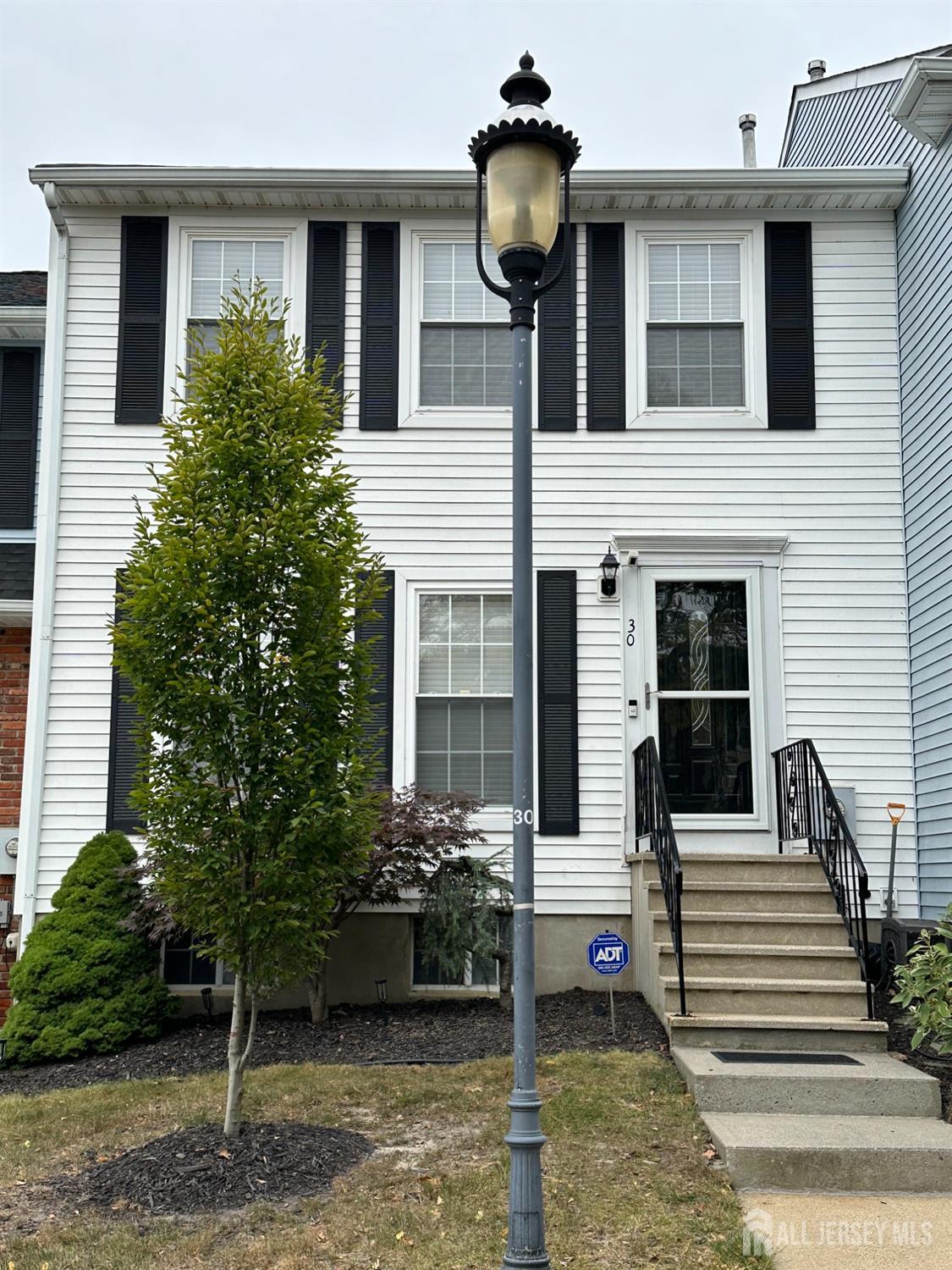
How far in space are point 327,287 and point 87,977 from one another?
5.19 m

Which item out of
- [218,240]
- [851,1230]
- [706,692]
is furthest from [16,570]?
[851,1230]

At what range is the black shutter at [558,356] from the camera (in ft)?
30.4

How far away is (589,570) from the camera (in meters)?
9.12

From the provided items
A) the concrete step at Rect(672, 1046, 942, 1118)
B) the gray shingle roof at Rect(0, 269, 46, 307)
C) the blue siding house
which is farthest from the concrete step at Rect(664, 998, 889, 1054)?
the gray shingle roof at Rect(0, 269, 46, 307)

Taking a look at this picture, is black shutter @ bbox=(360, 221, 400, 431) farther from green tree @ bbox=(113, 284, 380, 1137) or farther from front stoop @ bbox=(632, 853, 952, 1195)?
front stoop @ bbox=(632, 853, 952, 1195)

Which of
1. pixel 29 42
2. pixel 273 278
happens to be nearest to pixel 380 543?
pixel 273 278

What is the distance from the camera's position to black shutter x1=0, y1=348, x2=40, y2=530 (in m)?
10.0

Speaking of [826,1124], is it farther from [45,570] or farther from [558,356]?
[45,570]

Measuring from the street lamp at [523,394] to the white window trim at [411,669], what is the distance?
4668mm

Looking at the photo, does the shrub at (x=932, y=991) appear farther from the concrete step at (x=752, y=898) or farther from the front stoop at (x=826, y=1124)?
the concrete step at (x=752, y=898)

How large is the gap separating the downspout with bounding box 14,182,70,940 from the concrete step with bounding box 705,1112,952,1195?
548 cm

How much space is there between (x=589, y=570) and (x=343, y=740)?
397cm

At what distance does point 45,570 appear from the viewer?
29.6 ft

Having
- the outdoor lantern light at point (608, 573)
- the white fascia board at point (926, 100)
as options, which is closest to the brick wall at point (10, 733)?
the outdoor lantern light at point (608, 573)
